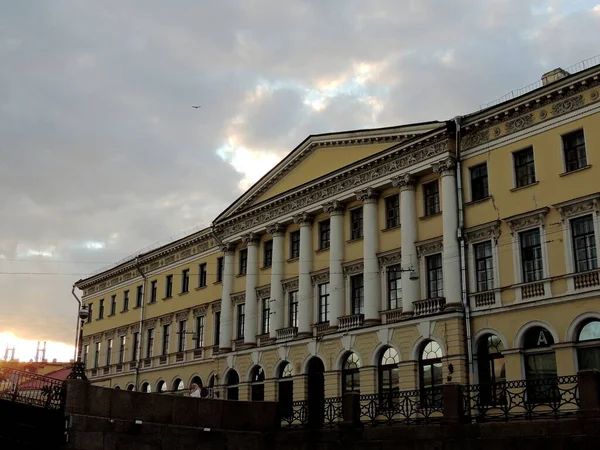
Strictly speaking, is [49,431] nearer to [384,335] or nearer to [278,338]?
[384,335]

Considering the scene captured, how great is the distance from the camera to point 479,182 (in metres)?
29.5

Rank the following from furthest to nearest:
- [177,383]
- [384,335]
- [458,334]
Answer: [177,383] → [384,335] → [458,334]

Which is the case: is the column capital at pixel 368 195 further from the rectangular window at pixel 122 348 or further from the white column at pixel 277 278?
the rectangular window at pixel 122 348

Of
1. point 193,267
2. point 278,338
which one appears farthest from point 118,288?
point 278,338

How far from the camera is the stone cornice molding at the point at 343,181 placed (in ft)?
102

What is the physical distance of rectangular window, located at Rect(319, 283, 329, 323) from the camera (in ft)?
114

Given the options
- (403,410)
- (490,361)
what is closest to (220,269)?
(490,361)

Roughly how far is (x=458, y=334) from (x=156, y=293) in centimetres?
2626

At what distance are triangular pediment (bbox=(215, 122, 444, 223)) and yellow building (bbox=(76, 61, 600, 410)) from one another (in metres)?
0.08

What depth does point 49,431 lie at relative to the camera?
20.4 metres

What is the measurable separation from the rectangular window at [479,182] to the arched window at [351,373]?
8.45 metres

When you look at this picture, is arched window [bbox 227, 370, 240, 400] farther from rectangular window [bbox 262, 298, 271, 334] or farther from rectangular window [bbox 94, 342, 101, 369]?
rectangular window [bbox 94, 342, 101, 369]

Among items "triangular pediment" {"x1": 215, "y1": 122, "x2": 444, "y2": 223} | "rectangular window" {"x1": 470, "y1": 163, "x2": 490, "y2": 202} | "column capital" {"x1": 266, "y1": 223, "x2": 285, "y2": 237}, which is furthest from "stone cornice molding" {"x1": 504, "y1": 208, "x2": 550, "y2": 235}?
"column capital" {"x1": 266, "y1": 223, "x2": 285, "y2": 237}

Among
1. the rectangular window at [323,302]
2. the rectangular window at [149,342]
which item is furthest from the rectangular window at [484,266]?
the rectangular window at [149,342]
